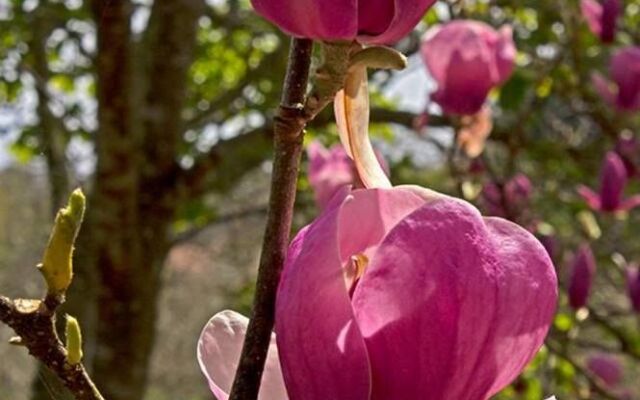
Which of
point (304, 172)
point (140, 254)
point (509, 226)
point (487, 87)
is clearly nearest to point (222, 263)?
point (304, 172)

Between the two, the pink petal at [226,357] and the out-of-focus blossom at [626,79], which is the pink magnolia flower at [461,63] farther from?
the pink petal at [226,357]

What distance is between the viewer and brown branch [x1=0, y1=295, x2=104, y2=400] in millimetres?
421

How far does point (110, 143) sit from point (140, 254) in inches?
12.6

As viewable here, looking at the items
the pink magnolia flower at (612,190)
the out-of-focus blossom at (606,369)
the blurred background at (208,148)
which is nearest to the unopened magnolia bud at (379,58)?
the blurred background at (208,148)

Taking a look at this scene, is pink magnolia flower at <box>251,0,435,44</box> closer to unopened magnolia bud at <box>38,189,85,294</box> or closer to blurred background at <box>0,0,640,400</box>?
unopened magnolia bud at <box>38,189,85,294</box>

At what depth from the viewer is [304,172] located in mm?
3098

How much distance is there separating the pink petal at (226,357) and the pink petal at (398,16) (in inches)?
5.0

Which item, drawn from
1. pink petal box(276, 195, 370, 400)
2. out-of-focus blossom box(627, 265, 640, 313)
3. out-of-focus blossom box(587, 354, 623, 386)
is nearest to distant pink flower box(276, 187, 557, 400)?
pink petal box(276, 195, 370, 400)

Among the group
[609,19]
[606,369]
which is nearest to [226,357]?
[609,19]

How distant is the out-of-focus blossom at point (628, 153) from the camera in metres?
2.07

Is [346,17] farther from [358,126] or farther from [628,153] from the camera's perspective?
[628,153]

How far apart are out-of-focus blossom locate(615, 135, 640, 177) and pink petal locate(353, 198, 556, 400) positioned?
5.55 ft

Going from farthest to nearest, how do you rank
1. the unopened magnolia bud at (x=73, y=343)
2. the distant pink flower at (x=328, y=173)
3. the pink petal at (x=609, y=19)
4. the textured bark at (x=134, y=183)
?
the textured bark at (x=134, y=183)
the pink petal at (x=609, y=19)
the distant pink flower at (x=328, y=173)
the unopened magnolia bud at (x=73, y=343)

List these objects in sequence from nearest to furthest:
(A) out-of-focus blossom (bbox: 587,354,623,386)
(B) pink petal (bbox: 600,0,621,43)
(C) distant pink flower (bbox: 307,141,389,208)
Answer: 1. (C) distant pink flower (bbox: 307,141,389,208)
2. (B) pink petal (bbox: 600,0,621,43)
3. (A) out-of-focus blossom (bbox: 587,354,623,386)
